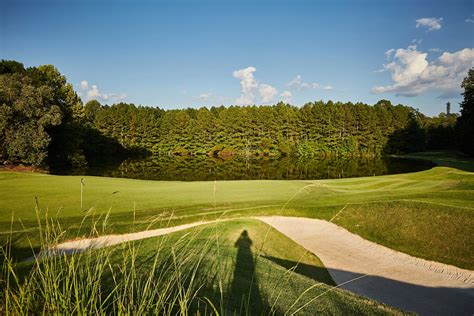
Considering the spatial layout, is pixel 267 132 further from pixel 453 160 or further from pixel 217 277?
pixel 217 277

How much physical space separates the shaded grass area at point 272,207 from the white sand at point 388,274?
56 centimetres

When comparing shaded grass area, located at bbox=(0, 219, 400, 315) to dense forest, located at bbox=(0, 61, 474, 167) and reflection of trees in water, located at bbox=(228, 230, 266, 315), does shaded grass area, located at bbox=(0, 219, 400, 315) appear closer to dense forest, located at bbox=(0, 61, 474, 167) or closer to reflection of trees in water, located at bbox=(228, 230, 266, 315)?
reflection of trees in water, located at bbox=(228, 230, 266, 315)

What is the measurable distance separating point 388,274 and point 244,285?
5.32 metres

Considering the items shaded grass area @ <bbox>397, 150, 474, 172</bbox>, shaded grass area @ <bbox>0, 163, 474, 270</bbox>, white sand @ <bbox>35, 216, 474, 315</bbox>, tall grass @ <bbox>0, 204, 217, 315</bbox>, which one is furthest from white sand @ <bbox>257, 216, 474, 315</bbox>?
shaded grass area @ <bbox>397, 150, 474, 172</bbox>

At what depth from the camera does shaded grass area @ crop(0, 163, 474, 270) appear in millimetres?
9836

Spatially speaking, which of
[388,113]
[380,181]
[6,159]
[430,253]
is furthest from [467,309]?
[388,113]

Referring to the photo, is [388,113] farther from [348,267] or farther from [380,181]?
[348,267]

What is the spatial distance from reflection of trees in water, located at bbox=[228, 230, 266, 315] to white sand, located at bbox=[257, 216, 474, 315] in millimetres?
2318

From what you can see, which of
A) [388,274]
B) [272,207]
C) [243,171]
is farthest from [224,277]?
[243,171]

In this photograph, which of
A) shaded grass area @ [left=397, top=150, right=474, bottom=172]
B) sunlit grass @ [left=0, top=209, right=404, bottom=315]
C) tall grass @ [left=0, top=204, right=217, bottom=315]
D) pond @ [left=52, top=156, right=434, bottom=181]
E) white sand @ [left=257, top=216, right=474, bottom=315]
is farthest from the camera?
shaded grass area @ [left=397, top=150, right=474, bottom=172]

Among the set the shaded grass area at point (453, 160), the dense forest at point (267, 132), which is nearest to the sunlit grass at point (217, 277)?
the shaded grass area at point (453, 160)

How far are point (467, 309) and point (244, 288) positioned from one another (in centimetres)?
561

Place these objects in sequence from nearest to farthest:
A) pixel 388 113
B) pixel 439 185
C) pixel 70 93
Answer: pixel 439 185 < pixel 70 93 < pixel 388 113

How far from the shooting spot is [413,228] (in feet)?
34.6
